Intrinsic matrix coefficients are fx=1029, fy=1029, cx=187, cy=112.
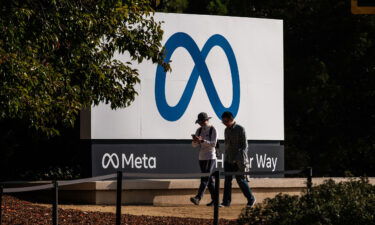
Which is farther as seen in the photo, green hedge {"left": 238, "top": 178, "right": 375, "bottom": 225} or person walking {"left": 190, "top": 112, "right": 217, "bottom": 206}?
person walking {"left": 190, "top": 112, "right": 217, "bottom": 206}

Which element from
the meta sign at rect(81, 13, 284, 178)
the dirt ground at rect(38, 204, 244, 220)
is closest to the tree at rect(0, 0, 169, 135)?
the dirt ground at rect(38, 204, 244, 220)

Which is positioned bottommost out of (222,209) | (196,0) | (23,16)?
(222,209)

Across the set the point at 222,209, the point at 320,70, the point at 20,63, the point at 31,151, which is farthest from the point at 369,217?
the point at 320,70

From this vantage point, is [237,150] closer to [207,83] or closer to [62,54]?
[207,83]

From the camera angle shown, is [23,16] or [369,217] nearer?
[369,217]

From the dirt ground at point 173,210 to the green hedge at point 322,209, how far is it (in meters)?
5.17

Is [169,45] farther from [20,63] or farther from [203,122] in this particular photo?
[20,63]

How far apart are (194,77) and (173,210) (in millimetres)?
3791

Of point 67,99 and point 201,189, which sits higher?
point 67,99

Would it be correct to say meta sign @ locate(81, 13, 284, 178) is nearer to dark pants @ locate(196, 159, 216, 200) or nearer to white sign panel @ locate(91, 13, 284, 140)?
white sign panel @ locate(91, 13, 284, 140)

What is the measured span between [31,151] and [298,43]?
755 inches

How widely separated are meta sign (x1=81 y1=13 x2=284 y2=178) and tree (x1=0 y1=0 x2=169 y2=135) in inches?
170

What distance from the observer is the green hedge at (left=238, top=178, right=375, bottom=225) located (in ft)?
38.1

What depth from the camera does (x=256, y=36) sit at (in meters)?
23.4
